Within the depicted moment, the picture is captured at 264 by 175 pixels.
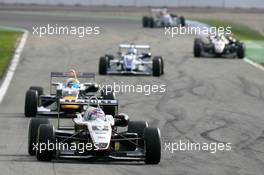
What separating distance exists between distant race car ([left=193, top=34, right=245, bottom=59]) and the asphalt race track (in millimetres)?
430

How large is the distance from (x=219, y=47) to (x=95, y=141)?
2276cm

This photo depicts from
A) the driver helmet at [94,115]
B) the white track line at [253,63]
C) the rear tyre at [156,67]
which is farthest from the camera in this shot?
the white track line at [253,63]

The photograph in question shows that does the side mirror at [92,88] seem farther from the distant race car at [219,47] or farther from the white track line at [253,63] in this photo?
the distant race car at [219,47]

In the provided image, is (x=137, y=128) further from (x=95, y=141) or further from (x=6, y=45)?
(x=6, y=45)

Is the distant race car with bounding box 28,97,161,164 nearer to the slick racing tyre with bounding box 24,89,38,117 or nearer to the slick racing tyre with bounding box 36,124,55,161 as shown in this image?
the slick racing tyre with bounding box 36,124,55,161

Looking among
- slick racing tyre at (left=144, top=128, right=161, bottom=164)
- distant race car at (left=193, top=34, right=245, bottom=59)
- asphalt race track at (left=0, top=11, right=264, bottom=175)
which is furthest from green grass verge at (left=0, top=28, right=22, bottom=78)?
slick racing tyre at (left=144, top=128, right=161, bottom=164)

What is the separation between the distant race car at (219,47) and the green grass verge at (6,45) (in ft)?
24.5

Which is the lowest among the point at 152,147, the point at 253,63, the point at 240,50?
the point at 253,63

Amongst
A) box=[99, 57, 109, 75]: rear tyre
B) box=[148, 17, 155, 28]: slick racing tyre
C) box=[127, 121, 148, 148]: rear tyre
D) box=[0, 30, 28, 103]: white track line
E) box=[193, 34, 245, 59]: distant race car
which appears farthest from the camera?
box=[148, 17, 155, 28]: slick racing tyre

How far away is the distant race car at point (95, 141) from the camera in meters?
15.1

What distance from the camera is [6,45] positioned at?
4053 centimetres

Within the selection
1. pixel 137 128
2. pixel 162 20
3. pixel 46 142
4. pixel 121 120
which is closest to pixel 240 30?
pixel 162 20

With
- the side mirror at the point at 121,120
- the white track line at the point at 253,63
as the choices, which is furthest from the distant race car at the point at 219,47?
the side mirror at the point at 121,120

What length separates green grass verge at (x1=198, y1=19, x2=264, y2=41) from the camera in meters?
50.3
